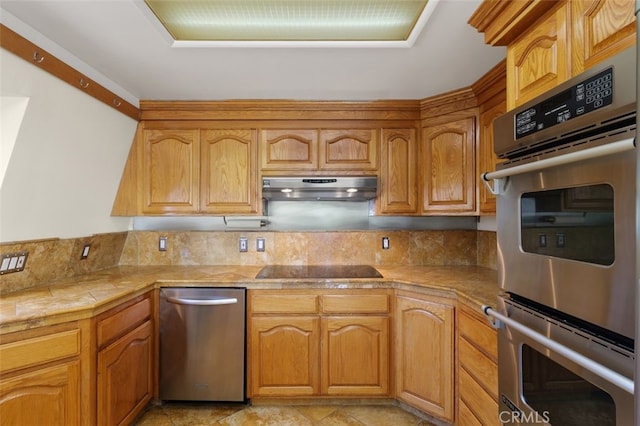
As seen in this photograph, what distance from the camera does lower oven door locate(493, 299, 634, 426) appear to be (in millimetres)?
729

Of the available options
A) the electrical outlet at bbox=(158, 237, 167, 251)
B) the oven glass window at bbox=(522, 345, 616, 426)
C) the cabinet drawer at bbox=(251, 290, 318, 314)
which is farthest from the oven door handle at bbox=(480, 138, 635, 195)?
the electrical outlet at bbox=(158, 237, 167, 251)

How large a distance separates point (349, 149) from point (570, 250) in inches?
70.8

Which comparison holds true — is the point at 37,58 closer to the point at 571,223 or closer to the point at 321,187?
the point at 321,187

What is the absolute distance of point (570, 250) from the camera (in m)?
0.87

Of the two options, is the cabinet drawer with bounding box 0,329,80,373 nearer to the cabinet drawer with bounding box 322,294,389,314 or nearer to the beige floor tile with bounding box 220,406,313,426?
the beige floor tile with bounding box 220,406,313,426

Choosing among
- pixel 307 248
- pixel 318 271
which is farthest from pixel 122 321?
pixel 307 248

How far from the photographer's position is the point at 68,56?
1747mm

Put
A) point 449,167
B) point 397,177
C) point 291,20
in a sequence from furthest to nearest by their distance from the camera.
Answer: point 397,177
point 449,167
point 291,20

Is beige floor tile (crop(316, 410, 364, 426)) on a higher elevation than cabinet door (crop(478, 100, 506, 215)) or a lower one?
lower

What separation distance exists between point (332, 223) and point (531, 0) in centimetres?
197

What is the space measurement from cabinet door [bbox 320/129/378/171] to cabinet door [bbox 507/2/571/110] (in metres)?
1.25

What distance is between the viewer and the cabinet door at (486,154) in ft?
6.81

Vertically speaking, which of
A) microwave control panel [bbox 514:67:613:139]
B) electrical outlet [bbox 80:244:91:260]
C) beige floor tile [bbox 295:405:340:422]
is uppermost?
microwave control panel [bbox 514:67:613:139]

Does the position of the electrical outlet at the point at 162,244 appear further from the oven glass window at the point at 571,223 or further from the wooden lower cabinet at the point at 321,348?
the oven glass window at the point at 571,223
